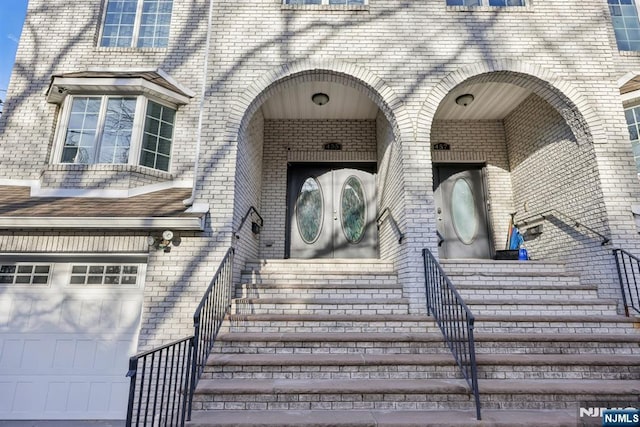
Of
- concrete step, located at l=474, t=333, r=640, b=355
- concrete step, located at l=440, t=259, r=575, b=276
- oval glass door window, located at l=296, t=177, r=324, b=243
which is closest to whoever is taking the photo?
concrete step, located at l=474, t=333, r=640, b=355

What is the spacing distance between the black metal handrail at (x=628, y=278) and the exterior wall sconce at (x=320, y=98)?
4570 millimetres

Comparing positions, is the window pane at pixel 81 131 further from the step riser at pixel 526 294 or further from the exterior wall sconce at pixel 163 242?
the step riser at pixel 526 294

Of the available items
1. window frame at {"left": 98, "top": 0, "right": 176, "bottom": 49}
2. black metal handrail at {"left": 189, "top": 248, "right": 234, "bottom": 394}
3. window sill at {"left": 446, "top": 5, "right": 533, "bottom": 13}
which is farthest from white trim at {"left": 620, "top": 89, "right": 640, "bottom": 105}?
window frame at {"left": 98, "top": 0, "right": 176, "bottom": 49}

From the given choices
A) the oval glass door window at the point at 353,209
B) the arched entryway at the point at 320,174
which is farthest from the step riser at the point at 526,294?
the oval glass door window at the point at 353,209

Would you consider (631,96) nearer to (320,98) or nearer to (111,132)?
(320,98)

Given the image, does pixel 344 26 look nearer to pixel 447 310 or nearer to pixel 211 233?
pixel 211 233

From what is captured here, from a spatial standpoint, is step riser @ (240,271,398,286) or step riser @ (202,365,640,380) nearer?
step riser @ (202,365,640,380)

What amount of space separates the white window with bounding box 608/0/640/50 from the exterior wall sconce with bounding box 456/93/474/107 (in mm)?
3160

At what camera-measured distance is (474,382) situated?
9.46ft

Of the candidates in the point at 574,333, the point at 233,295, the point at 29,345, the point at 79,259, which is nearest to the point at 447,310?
the point at 574,333

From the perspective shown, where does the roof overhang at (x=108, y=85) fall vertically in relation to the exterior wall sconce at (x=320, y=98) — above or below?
below

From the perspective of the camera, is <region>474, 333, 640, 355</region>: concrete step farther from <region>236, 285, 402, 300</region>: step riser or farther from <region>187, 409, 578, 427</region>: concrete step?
<region>236, 285, 402, 300</region>: step riser

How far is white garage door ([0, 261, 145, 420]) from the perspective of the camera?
14.2 ft

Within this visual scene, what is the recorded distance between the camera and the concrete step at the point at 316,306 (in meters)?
4.11
